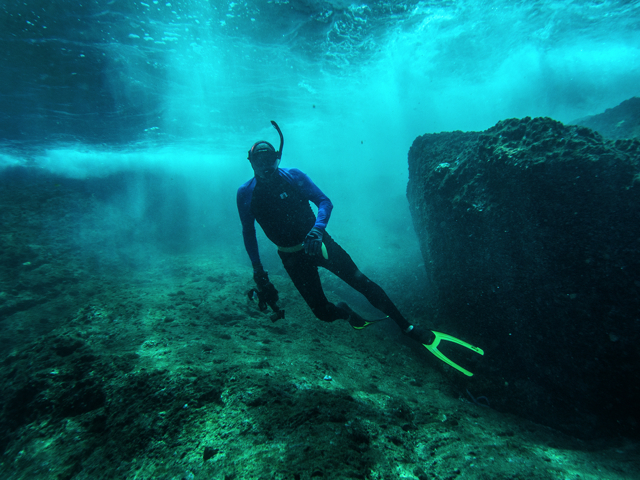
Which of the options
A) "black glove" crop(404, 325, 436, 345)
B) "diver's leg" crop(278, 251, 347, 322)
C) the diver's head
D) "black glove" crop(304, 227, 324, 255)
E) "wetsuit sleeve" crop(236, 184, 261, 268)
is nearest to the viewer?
"black glove" crop(304, 227, 324, 255)

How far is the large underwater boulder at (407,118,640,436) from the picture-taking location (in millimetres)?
2803

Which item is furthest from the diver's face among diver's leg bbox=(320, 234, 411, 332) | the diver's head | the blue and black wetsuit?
diver's leg bbox=(320, 234, 411, 332)

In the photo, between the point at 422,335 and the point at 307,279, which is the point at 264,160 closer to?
the point at 307,279

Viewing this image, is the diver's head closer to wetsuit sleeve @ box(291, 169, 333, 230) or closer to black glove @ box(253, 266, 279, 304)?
wetsuit sleeve @ box(291, 169, 333, 230)

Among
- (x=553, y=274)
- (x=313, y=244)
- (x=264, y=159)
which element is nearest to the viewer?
(x=313, y=244)

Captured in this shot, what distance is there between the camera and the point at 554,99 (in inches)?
1513

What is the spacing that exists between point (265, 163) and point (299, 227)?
3.49 ft

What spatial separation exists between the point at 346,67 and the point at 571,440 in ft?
67.0

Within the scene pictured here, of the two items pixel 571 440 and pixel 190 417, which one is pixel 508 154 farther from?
pixel 190 417

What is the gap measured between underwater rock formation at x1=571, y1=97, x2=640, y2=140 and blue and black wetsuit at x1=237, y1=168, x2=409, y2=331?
31.7 ft

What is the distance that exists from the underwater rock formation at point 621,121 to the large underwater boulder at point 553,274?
7079mm

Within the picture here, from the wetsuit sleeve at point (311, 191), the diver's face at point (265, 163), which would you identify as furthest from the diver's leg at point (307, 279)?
the diver's face at point (265, 163)

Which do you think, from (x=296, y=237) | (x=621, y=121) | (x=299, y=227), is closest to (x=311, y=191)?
(x=299, y=227)

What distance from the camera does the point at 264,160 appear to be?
3494mm
